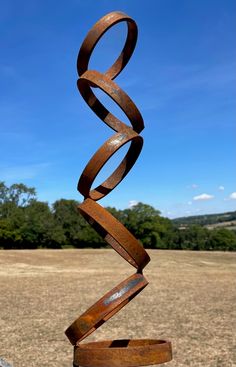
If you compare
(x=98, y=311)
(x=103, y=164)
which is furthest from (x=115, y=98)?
(x=98, y=311)

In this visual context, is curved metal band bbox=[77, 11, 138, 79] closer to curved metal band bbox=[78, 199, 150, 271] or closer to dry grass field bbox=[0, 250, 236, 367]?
curved metal band bbox=[78, 199, 150, 271]

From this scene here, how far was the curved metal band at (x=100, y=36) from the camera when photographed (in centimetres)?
604

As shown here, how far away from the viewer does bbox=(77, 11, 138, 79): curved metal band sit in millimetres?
6039

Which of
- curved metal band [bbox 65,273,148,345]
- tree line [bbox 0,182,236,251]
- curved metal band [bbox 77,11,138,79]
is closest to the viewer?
curved metal band [bbox 65,273,148,345]

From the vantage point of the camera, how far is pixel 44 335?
12.5 metres

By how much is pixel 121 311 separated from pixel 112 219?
1145 cm

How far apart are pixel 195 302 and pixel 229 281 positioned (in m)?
7.51

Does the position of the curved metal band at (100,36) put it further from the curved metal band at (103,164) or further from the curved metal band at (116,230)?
the curved metal band at (116,230)

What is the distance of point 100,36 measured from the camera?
607 cm

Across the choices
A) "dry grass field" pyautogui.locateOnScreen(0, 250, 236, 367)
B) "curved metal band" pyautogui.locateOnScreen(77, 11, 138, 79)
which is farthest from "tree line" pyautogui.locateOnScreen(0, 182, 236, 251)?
"curved metal band" pyautogui.locateOnScreen(77, 11, 138, 79)

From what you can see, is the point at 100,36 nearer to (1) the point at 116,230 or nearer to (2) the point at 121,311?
(1) the point at 116,230

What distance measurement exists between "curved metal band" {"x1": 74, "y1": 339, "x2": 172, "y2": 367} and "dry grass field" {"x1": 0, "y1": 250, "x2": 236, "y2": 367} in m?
5.16

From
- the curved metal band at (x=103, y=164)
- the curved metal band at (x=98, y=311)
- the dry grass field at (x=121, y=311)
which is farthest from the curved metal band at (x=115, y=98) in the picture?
the dry grass field at (x=121, y=311)

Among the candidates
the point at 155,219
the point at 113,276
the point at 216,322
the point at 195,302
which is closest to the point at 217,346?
the point at 216,322
